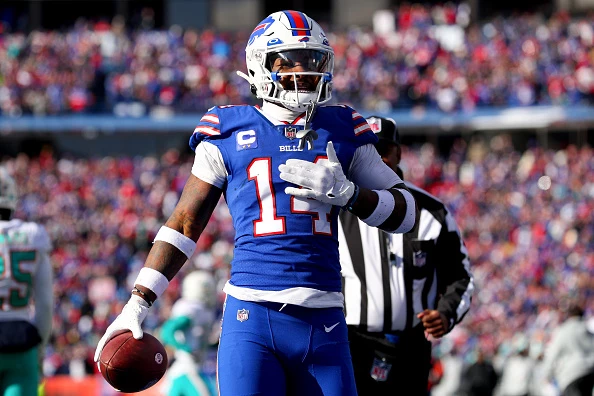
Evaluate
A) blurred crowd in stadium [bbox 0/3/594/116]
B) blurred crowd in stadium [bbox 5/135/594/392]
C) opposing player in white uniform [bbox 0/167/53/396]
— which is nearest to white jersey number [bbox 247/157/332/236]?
opposing player in white uniform [bbox 0/167/53/396]

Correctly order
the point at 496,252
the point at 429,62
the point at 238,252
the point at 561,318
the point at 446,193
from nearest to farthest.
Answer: the point at 238,252 < the point at 561,318 < the point at 496,252 < the point at 446,193 < the point at 429,62

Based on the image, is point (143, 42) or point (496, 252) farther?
point (143, 42)

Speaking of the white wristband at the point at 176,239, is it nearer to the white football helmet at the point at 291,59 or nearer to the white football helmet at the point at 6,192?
the white football helmet at the point at 291,59

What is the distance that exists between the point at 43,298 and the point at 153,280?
218 centimetres

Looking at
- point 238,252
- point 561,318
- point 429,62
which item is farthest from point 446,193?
point 238,252

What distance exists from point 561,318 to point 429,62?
1215cm

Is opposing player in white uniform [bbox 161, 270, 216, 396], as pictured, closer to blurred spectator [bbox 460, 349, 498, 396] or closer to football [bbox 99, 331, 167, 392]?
football [bbox 99, 331, 167, 392]

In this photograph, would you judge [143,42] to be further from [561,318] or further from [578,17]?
[561,318]

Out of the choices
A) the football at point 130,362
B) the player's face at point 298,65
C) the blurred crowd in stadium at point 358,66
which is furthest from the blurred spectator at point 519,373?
the blurred crowd in stadium at point 358,66

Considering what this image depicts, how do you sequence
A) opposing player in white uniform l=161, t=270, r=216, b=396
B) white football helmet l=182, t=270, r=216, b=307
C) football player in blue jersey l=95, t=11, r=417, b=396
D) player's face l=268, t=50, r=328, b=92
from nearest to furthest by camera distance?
football player in blue jersey l=95, t=11, r=417, b=396, player's face l=268, t=50, r=328, b=92, opposing player in white uniform l=161, t=270, r=216, b=396, white football helmet l=182, t=270, r=216, b=307

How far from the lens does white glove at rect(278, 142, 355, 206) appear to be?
3293 mm

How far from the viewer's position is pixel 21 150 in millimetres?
25016

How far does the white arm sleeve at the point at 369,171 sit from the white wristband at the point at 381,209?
0.14m

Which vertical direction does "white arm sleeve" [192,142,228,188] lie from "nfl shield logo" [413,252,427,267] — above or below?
above
